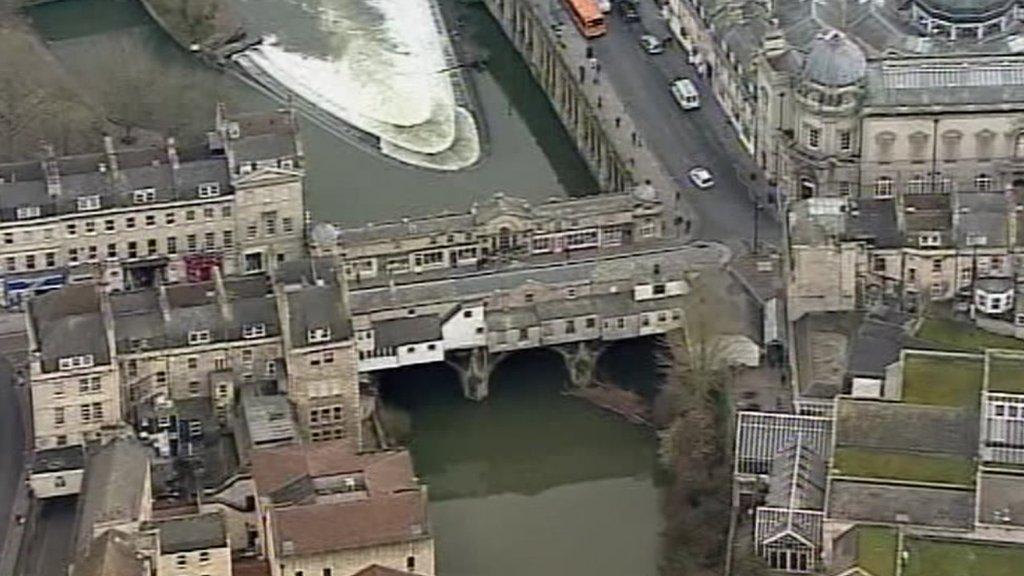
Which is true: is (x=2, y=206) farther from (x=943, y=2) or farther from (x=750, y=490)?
(x=943, y=2)

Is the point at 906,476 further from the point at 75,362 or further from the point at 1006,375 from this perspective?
the point at 75,362

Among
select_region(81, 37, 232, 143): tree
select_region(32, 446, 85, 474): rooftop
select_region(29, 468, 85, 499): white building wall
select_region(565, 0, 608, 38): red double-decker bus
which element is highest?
select_region(565, 0, 608, 38): red double-decker bus

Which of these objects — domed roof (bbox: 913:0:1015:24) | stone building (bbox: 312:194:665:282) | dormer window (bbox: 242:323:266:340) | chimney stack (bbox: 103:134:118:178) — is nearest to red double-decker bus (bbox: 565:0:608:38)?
stone building (bbox: 312:194:665:282)

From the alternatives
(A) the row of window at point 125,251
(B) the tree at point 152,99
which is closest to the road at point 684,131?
(B) the tree at point 152,99

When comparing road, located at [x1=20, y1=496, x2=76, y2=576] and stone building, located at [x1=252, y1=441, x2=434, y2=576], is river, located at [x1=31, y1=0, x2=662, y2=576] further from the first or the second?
road, located at [x1=20, y1=496, x2=76, y2=576]

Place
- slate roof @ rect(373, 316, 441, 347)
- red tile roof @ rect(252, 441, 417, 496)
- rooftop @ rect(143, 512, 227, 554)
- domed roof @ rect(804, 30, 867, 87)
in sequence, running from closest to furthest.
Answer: rooftop @ rect(143, 512, 227, 554)
red tile roof @ rect(252, 441, 417, 496)
slate roof @ rect(373, 316, 441, 347)
domed roof @ rect(804, 30, 867, 87)

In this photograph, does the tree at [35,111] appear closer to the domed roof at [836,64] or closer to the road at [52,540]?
the road at [52,540]

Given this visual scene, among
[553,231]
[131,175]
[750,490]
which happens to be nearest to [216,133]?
[131,175]
